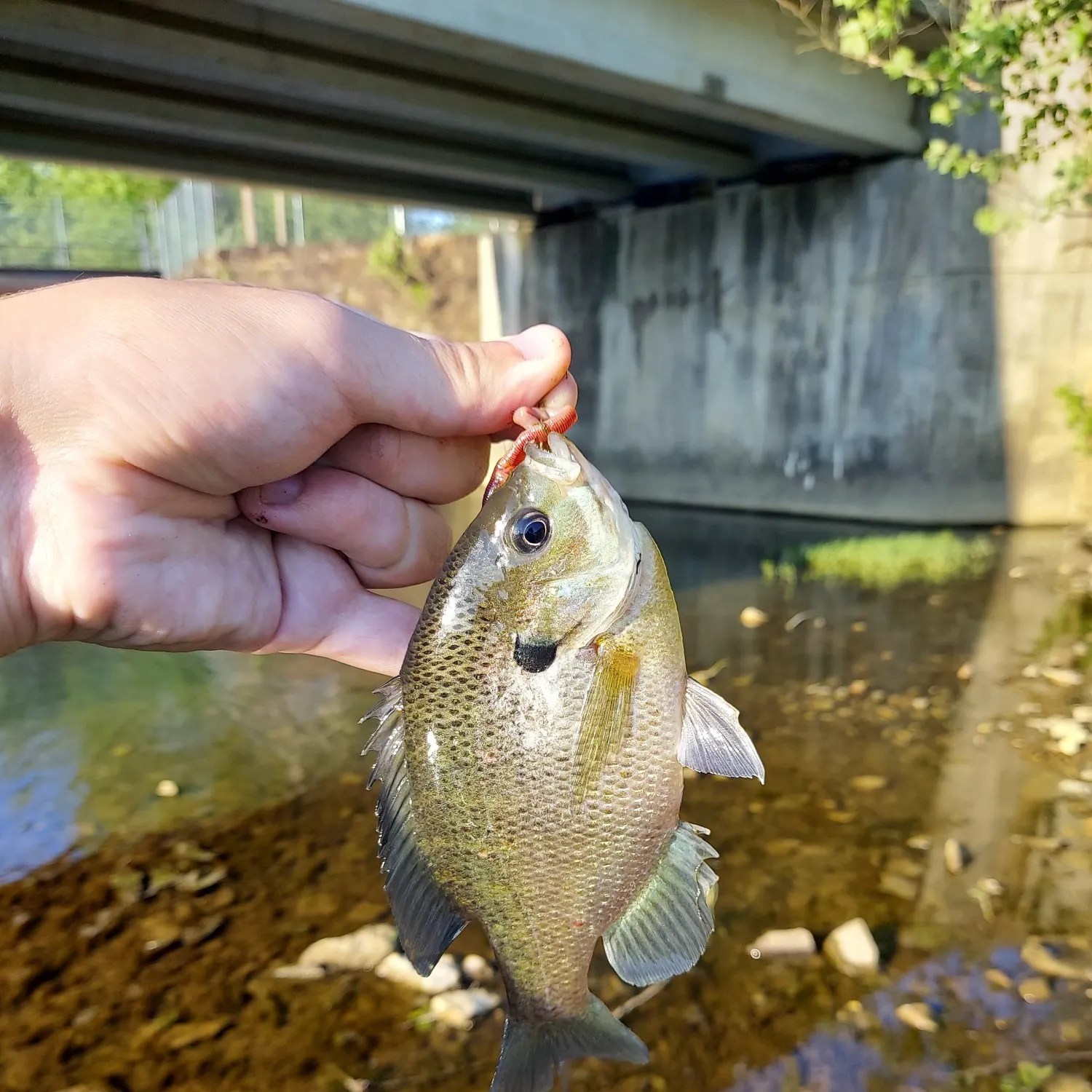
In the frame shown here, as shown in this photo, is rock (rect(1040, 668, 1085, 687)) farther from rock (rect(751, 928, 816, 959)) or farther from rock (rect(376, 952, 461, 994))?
rock (rect(376, 952, 461, 994))

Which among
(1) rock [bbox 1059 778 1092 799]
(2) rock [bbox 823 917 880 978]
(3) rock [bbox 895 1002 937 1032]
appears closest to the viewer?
(3) rock [bbox 895 1002 937 1032]

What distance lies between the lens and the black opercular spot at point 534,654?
1916mm

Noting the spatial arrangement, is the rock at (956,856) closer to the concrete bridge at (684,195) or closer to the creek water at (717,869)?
the creek water at (717,869)

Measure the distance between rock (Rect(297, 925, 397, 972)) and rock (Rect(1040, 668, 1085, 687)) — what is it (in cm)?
557

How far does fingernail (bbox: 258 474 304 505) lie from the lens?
2525mm

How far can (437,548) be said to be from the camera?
2.93 m

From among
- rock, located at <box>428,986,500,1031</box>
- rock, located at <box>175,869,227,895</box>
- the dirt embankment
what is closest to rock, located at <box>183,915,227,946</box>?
rock, located at <box>175,869,227,895</box>

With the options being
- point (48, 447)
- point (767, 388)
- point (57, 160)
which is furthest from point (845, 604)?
point (57, 160)

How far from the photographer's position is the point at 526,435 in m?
2.02

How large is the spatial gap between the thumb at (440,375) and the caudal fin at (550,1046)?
5.09ft

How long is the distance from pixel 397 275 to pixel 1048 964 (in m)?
19.9

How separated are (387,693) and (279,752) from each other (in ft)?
15.1

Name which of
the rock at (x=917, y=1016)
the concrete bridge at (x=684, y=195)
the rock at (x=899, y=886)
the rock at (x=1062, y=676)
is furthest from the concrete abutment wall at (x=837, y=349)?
the rock at (x=917, y=1016)

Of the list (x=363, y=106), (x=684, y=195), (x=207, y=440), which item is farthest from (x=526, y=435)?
(x=684, y=195)
